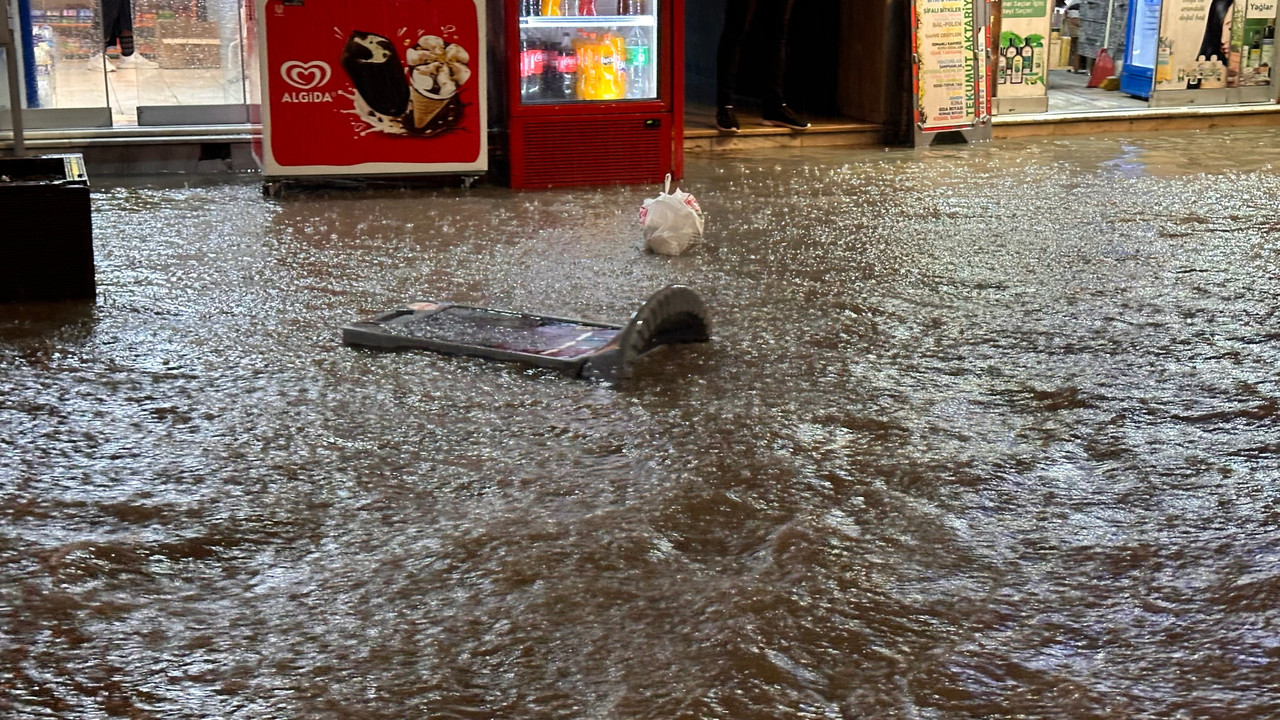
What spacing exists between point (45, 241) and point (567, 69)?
3565 millimetres

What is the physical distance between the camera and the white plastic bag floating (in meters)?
5.71

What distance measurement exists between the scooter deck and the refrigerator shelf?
10.7 ft

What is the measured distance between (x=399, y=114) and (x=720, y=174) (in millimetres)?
2025

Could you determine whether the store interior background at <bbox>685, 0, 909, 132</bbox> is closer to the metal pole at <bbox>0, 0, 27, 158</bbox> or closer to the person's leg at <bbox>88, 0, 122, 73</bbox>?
the person's leg at <bbox>88, 0, 122, 73</bbox>

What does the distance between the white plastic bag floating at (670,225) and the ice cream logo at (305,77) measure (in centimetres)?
215

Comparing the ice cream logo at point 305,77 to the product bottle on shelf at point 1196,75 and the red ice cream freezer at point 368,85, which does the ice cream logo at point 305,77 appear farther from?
the product bottle on shelf at point 1196,75

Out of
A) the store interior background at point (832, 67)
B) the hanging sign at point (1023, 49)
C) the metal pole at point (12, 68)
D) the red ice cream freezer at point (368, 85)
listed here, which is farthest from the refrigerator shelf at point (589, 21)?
the hanging sign at point (1023, 49)

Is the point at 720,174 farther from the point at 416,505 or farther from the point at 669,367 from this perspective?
the point at 416,505

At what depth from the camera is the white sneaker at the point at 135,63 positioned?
8117 millimetres

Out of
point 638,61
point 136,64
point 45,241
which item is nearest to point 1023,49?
point 638,61

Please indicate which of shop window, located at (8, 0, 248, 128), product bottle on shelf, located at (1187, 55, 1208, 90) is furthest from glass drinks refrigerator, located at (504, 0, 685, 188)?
product bottle on shelf, located at (1187, 55, 1208, 90)

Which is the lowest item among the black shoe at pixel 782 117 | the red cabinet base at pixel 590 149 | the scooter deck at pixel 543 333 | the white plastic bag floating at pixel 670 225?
the scooter deck at pixel 543 333

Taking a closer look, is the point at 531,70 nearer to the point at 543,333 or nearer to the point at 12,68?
the point at 12,68

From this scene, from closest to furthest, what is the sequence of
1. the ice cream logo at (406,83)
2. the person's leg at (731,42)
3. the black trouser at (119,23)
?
the ice cream logo at (406,83)
the black trouser at (119,23)
the person's leg at (731,42)
